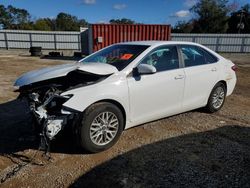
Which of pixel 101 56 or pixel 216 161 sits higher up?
pixel 101 56

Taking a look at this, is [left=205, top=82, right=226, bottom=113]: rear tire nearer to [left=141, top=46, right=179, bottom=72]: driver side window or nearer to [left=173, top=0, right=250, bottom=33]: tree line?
[left=141, top=46, right=179, bottom=72]: driver side window

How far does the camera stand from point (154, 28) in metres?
17.4

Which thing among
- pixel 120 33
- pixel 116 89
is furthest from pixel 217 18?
pixel 116 89

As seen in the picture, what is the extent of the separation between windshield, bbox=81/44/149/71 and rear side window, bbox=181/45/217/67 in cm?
89

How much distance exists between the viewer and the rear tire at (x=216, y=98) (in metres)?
5.43

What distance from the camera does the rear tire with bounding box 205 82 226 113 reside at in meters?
5.43

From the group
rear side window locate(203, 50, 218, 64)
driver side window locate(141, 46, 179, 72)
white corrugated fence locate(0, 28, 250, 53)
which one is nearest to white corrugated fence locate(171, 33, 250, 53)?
white corrugated fence locate(0, 28, 250, 53)

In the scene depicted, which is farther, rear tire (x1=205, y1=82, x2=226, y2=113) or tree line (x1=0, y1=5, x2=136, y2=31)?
tree line (x1=0, y1=5, x2=136, y2=31)

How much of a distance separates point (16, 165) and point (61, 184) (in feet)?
2.70

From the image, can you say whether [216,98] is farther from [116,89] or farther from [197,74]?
[116,89]

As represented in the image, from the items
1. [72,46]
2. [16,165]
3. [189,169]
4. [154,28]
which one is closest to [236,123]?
[189,169]

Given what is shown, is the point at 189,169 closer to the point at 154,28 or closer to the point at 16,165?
the point at 16,165

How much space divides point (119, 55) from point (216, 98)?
246 centimetres

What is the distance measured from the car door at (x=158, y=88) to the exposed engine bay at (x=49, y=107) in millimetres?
638
